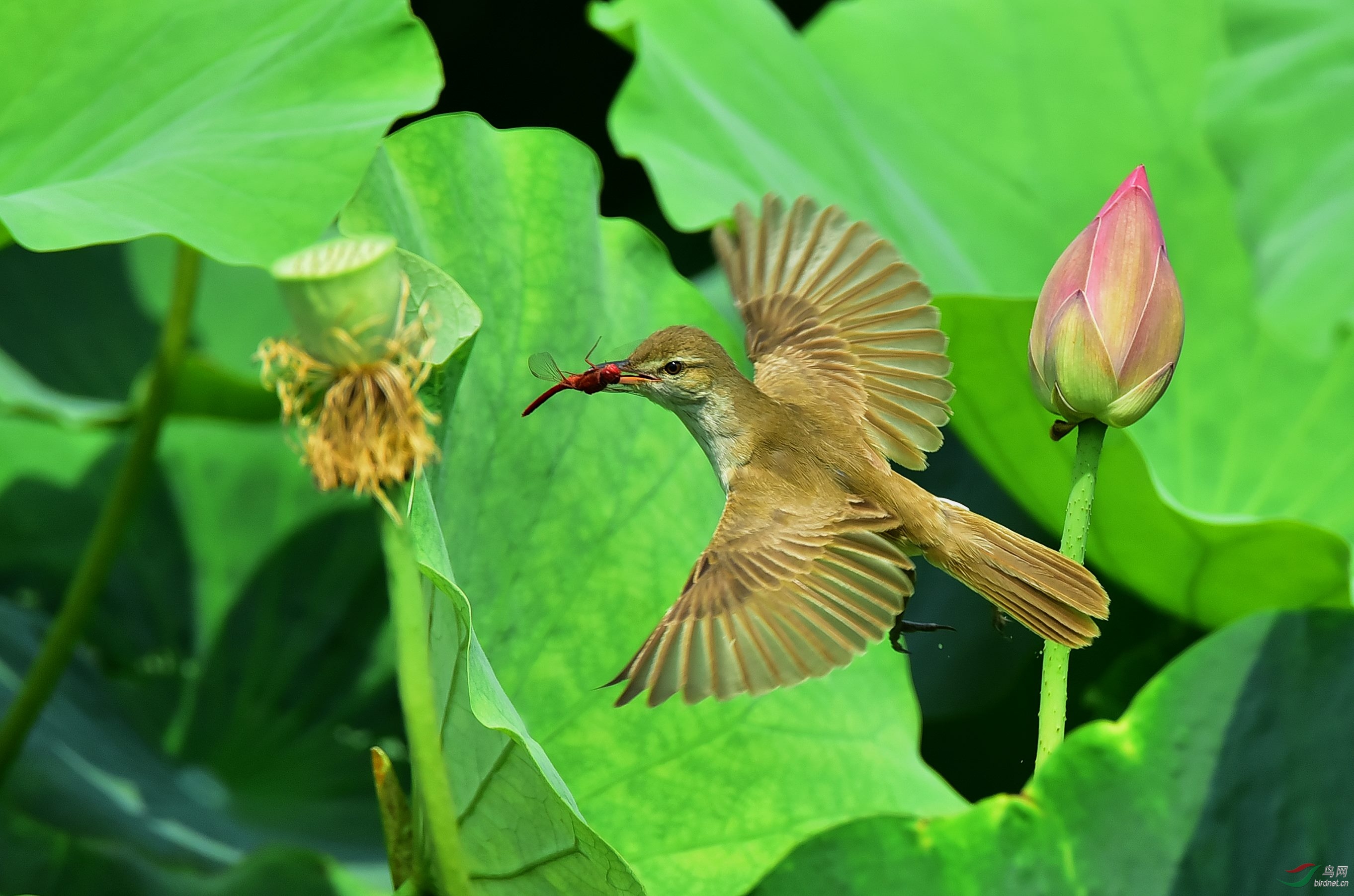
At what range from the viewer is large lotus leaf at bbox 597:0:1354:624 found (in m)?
1.65

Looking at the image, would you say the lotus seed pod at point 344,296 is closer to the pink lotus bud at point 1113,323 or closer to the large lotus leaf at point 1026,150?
the pink lotus bud at point 1113,323

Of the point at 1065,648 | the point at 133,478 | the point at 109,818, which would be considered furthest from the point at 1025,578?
the point at 109,818

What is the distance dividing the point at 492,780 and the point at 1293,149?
1.30 m

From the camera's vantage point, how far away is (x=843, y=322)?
102 centimetres

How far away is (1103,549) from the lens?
1.48 metres

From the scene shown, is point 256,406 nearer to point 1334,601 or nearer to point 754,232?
point 754,232

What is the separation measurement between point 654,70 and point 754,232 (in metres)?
0.54

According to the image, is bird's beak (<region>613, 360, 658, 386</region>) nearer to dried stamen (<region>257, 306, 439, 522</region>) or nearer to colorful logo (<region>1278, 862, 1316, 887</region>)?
dried stamen (<region>257, 306, 439, 522</region>)

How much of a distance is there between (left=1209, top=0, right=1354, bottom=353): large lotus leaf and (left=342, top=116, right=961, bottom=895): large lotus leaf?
669 mm

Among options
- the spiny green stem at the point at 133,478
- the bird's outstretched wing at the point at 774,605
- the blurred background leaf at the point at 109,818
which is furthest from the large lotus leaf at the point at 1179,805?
the spiny green stem at the point at 133,478

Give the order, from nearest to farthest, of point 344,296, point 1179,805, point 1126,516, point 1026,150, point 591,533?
1. point 344,296
2. point 1179,805
3. point 591,533
4. point 1126,516
5. point 1026,150

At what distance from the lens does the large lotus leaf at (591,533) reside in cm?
105

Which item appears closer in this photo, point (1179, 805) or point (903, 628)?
point (903, 628)

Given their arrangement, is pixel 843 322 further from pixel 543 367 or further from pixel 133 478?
pixel 133 478
